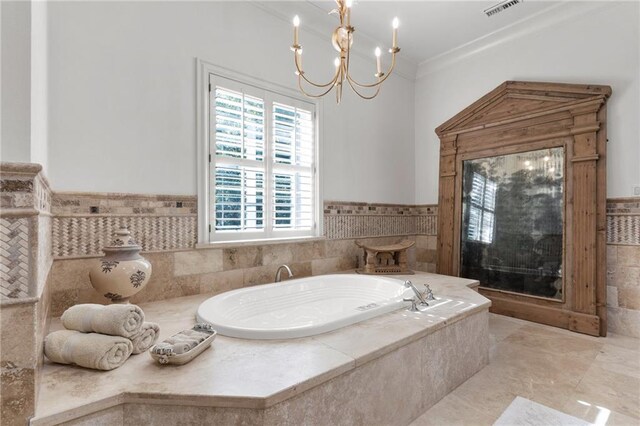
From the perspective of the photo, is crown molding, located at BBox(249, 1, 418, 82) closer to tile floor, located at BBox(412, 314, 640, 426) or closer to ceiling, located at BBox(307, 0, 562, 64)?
ceiling, located at BBox(307, 0, 562, 64)

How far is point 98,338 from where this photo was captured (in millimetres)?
1257

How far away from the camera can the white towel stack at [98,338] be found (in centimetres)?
121

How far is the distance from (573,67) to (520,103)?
0.48 m

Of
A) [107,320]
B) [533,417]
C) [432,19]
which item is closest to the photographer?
[107,320]

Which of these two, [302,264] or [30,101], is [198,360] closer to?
[30,101]

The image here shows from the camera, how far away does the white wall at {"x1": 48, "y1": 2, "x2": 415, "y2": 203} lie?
6.08ft

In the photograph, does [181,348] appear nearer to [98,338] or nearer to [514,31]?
[98,338]

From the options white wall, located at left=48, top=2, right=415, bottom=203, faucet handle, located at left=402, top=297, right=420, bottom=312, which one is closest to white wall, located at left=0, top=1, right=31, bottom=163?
white wall, located at left=48, top=2, right=415, bottom=203

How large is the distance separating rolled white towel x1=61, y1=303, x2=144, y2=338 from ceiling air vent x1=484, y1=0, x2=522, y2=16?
3694 millimetres

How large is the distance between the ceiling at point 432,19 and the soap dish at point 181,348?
280 centimetres

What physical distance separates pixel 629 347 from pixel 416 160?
2.69 metres

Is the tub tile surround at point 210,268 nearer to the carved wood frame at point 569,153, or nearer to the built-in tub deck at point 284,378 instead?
the built-in tub deck at point 284,378

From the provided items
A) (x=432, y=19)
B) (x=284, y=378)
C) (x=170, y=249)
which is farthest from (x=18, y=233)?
(x=432, y=19)

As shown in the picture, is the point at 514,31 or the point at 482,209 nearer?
the point at 514,31
